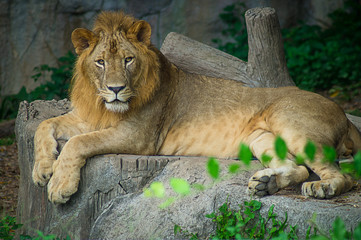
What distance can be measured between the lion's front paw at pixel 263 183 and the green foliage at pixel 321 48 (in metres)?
5.62

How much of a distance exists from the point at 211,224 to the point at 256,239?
45 centimetres

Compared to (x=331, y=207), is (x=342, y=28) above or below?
above

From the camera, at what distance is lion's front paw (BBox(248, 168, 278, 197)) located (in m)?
3.79

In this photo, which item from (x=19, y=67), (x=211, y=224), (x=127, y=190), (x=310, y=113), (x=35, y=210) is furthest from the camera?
(x=19, y=67)

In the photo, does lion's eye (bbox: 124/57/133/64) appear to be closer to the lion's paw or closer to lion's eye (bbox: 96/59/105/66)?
lion's eye (bbox: 96/59/105/66)

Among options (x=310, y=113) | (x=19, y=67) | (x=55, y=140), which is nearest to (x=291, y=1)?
(x=19, y=67)

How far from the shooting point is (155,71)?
462 centimetres

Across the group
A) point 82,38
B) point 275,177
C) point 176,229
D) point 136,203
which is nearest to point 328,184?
point 275,177

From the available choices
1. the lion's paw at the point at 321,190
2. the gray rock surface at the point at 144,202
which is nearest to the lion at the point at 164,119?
the lion's paw at the point at 321,190

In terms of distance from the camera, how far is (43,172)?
4.27 m

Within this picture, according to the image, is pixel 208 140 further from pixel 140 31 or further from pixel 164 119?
pixel 140 31

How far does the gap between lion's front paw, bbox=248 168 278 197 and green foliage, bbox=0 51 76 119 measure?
5278 mm

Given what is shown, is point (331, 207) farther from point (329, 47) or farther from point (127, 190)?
point (329, 47)

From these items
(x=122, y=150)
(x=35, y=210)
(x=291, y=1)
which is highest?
(x=291, y=1)
